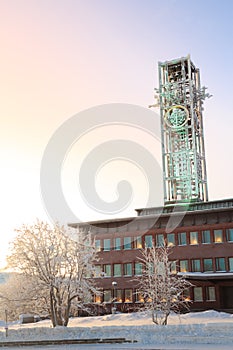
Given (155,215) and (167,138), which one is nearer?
(155,215)

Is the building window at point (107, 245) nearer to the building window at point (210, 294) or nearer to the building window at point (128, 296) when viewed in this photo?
the building window at point (128, 296)

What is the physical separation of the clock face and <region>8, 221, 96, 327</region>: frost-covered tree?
39143 mm

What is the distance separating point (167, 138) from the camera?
259 ft

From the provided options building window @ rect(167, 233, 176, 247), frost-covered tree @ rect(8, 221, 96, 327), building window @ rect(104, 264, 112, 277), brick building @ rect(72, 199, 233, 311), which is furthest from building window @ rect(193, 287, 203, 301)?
frost-covered tree @ rect(8, 221, 96, 327)

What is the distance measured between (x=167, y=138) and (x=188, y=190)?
980cm

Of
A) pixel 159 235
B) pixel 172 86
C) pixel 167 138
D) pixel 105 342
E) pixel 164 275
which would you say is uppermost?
pixel 172 86

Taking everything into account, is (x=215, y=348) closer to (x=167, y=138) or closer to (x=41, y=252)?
(x=41, y=252)

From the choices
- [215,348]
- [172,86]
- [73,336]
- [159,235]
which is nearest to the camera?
[215,348]

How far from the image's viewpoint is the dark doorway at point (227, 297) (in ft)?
177

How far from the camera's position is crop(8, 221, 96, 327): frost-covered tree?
39.3 metres

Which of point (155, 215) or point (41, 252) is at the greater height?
point (155, 215)

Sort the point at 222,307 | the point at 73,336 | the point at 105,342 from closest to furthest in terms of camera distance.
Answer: the point at 105,342 < the point at 73,336 < the point at 222,307

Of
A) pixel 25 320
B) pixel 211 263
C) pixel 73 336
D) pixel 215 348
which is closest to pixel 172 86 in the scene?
pixel 211 263

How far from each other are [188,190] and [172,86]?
17776 mm
